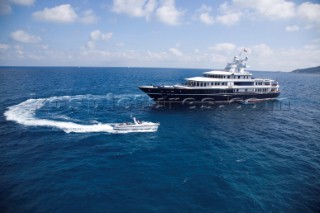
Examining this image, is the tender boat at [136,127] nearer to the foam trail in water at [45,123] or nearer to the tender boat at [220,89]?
the foam trail in water at [45,123]

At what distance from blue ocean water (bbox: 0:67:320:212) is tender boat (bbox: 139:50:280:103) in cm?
1468

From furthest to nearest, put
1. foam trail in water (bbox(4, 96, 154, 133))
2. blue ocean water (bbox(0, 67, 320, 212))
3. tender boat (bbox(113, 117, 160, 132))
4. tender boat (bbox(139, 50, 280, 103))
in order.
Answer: tender boat (bbox(139, 50, 280, 103))
foam trail in water (bbox(4, 96, 154, 133))
tender boat (bbox(113, 117, 160, 132))
blue ocean water (bbox(0, 67, 320, 212))

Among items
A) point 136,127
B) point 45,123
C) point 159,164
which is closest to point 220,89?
point 136,127

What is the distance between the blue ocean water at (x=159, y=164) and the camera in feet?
83.7

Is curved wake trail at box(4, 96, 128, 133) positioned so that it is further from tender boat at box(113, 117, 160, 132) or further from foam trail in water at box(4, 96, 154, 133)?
tender boat at box(113, 117, 160, 132)

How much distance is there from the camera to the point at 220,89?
77188 millimetres

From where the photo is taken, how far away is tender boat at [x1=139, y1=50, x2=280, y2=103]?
241ft

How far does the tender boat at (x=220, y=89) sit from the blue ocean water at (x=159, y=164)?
48.2 feet

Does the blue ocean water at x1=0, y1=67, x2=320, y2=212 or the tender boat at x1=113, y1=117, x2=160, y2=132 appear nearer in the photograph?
the blue ocean water at x1=0, y1=67, x2=320, y2=212

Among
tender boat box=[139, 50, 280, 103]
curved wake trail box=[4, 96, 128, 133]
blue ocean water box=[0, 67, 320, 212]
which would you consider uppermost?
tender boat box=[139, 50, 280, 103]

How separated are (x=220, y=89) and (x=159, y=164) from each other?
50542mm

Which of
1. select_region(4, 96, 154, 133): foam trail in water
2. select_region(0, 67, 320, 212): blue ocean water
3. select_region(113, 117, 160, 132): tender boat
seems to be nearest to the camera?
select_region(0, 67, 320, 212): blue ocean water

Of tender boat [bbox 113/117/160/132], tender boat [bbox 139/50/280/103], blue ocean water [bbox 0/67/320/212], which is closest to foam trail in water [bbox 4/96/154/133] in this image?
blue ocean water [bbox 0/67/320/212]

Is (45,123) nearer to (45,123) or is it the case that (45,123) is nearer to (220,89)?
(45,123)
